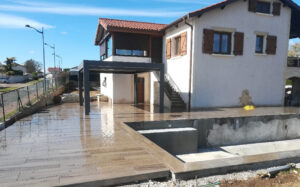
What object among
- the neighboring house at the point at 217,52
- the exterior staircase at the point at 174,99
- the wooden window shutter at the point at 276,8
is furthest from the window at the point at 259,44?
the exterior staircase at the point at 174,99

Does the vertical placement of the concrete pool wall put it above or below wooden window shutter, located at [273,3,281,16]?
below

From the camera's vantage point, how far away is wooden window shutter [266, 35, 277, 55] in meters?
12.2

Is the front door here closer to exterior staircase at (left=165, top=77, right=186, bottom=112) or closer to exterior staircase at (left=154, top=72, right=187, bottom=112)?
exterior staircase at (left=154, top=72, right=187, bottom=112)

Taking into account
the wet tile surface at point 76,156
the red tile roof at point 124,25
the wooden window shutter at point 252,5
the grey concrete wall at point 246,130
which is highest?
the wooden window shutter at point 252,5

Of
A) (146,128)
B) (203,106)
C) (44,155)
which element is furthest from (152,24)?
(44,155)

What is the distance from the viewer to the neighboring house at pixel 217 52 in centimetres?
1092

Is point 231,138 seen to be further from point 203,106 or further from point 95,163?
point 95,163

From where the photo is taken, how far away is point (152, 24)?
14.7 m

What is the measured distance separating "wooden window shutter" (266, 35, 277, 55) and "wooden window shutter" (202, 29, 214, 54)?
440 centimetres

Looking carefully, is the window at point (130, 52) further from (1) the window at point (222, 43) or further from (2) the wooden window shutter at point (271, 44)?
(2) the wooden window shutter at point (271, 44)

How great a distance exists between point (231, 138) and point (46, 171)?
8.08 m

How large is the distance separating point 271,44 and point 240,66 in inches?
112

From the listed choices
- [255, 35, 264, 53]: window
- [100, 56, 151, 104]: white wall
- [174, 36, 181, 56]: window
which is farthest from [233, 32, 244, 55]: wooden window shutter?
[100, 56, 151, 104]: white wall

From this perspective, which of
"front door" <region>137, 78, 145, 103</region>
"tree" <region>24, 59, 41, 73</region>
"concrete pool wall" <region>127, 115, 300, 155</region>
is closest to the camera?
"concrete pool wall" <region>127, 115, 300, 155</region>
